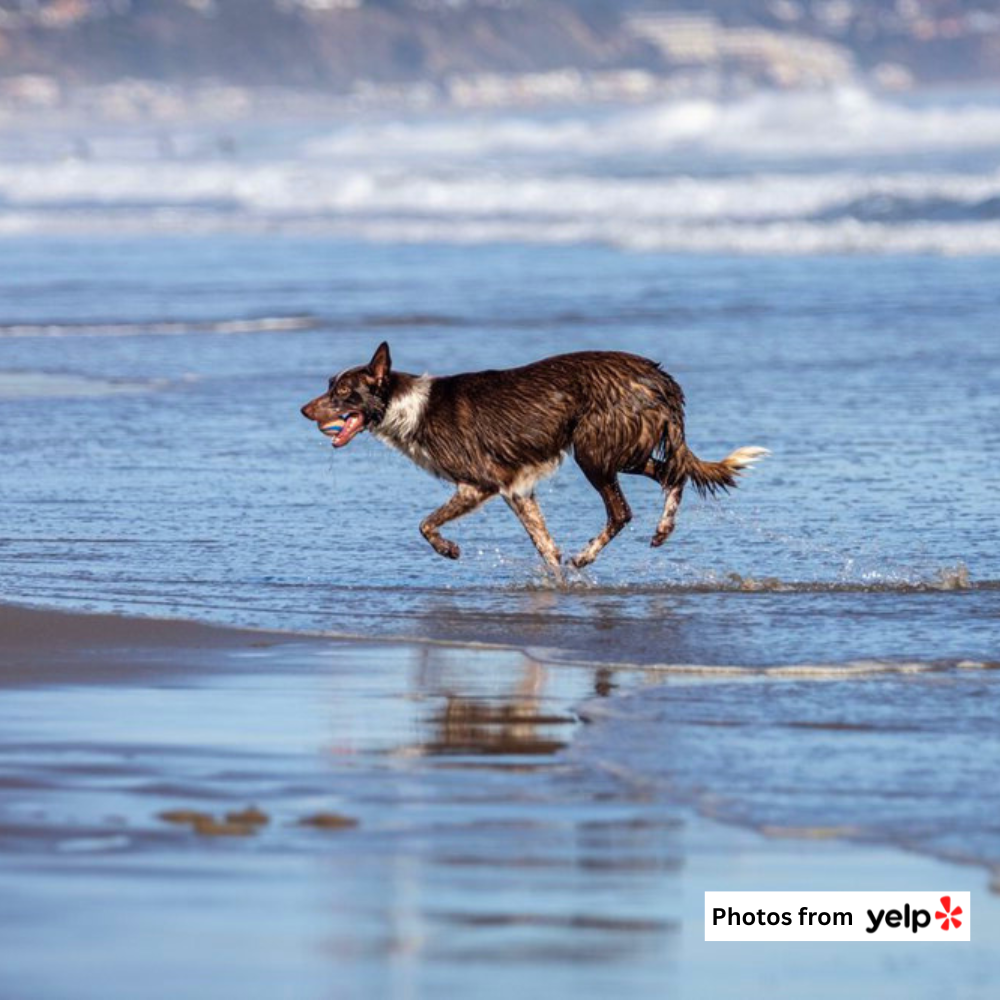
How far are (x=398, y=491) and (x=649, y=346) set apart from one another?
550 centimetres

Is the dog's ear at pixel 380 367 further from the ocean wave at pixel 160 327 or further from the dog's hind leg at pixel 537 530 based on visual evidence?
the ocean wave at pixel 160 327

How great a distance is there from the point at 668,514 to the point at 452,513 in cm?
82

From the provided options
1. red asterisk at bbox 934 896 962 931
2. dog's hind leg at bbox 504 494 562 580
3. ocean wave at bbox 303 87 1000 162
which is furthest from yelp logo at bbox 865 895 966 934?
ocean wave at bbox 303 87 1000 162

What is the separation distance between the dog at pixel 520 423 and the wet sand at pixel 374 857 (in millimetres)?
2056

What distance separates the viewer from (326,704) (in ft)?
22.4

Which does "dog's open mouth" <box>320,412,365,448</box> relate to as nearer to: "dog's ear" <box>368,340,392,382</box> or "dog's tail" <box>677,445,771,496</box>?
"dog's ear" <box>368,340,392,382</box>

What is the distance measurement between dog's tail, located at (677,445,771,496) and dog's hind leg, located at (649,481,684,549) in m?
0.07

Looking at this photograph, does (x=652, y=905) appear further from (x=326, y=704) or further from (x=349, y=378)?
(x=349, y=378)

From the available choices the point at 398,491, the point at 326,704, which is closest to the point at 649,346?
the point at 398,491

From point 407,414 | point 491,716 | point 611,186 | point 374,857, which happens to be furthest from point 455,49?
point 374,857

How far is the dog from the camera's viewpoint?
30.0 ft

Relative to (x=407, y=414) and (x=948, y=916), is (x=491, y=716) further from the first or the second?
(x=407, y=414)

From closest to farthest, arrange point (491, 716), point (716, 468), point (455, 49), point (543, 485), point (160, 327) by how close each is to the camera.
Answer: point (491, 716)
point (716, 468)
point (543, 485)
point (160, 327)
point (455, 49)

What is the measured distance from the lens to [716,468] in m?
9.52
